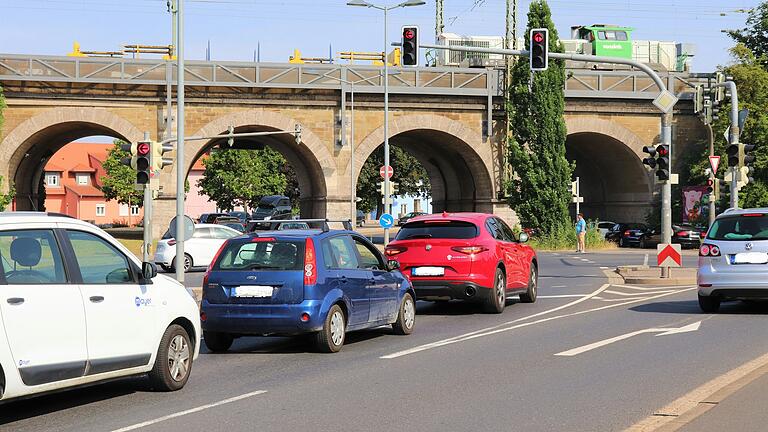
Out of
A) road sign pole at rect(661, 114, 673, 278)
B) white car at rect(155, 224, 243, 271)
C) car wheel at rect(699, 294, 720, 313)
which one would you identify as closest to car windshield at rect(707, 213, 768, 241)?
car wheel at rect(699, 294, 720, 313)

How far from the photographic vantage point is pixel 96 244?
32.8ft

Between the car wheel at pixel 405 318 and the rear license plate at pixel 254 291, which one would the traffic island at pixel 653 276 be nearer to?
the car wheel at pixel 405 318

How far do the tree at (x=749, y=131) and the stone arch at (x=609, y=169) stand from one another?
2.67 m

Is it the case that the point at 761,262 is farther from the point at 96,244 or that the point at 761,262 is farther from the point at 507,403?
the point at 96,244

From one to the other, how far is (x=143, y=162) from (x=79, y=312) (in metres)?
16.4

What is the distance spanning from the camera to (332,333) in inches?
538

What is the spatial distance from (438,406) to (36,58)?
42.7 m

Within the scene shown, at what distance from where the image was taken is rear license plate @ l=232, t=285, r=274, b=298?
44.2ft

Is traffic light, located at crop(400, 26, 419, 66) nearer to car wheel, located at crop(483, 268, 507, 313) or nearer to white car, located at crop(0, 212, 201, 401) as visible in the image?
car wheel, located at crop(483, 268, 507, 313)

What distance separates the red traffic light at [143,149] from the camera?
25453 millimetres

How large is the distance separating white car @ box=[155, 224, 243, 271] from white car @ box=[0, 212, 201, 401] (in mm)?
23707

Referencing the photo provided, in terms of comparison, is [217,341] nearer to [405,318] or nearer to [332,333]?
[332,333]

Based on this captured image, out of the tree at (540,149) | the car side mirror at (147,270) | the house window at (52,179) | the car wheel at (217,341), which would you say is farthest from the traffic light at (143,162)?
the house window at (52,179)

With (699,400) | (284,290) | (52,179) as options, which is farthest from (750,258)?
(52,179)
